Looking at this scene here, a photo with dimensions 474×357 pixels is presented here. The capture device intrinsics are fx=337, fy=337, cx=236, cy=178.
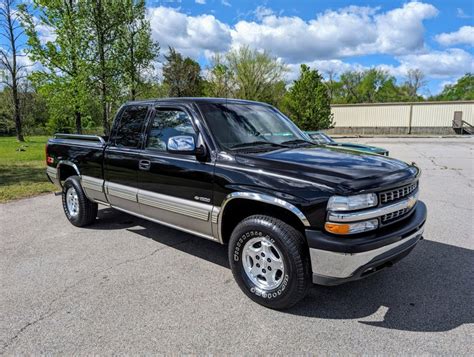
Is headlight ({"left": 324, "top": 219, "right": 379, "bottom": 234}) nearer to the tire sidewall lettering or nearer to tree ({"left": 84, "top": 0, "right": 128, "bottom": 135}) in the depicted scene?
the tire sidewall lettering

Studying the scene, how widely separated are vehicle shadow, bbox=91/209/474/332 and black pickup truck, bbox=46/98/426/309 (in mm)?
505

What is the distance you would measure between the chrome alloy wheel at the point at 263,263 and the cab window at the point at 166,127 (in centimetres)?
145

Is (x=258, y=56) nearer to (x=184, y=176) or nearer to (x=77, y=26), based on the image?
(x=77, y=26)

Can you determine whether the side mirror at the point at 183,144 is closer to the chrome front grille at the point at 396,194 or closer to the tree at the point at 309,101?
the chrome front grille at the point at 396,194

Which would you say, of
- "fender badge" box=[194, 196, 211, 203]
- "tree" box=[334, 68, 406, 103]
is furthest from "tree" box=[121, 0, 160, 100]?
"tree" box=[334, 68, 406, 103]

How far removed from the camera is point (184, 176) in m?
3.70

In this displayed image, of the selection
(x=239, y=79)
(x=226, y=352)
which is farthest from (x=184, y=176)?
(x=239, y=79)

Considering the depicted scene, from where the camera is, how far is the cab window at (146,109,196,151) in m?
3.93

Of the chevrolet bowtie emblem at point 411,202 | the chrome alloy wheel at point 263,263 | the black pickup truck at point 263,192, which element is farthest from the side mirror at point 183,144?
the chevrolet bowtie emblem at point 411,202

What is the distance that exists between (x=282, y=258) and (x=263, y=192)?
61 centimetres

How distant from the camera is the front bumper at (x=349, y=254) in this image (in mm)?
2662

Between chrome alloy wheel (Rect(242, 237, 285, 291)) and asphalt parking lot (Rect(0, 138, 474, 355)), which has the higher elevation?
chrome alloy wheel (Rect(242, 237, 285, 291))

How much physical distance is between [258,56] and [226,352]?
39617 millimetres

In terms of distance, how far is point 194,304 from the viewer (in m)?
3.24
